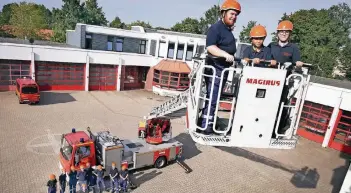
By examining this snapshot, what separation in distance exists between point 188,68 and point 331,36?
40.0 meters

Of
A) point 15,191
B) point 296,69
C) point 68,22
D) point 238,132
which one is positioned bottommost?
point 15,191

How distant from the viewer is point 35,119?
18.5 m

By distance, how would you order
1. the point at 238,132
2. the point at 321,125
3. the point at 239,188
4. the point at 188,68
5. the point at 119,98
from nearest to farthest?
the point at 238,132 → the point at 239,188 → the point at 321,125 → the point at 119,98 → the point at 188,68

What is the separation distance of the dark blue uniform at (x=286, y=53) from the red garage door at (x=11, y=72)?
24.6 meters

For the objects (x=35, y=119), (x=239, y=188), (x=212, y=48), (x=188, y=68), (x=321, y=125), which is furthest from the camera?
(x=188, y=68)

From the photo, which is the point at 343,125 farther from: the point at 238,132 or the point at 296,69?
the point at 238,132

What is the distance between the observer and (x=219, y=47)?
5.46 metres

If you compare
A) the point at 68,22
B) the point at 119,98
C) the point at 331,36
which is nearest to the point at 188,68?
the point at 119,98

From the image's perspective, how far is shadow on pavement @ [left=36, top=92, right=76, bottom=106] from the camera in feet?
74.9

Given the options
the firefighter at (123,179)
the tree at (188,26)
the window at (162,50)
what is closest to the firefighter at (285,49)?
the firefighter at (123,179)

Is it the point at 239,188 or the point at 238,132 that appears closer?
the point at 238,132

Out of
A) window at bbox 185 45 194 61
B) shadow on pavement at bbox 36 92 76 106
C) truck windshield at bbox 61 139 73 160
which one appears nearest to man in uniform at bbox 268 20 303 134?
truck windshield at bbox 61 139 73 160

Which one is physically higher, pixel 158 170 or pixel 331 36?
pixel 331 36

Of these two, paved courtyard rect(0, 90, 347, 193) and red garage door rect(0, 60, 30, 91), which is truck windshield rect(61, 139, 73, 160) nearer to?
paved courtyard rect(0, 90, 347, 193)
